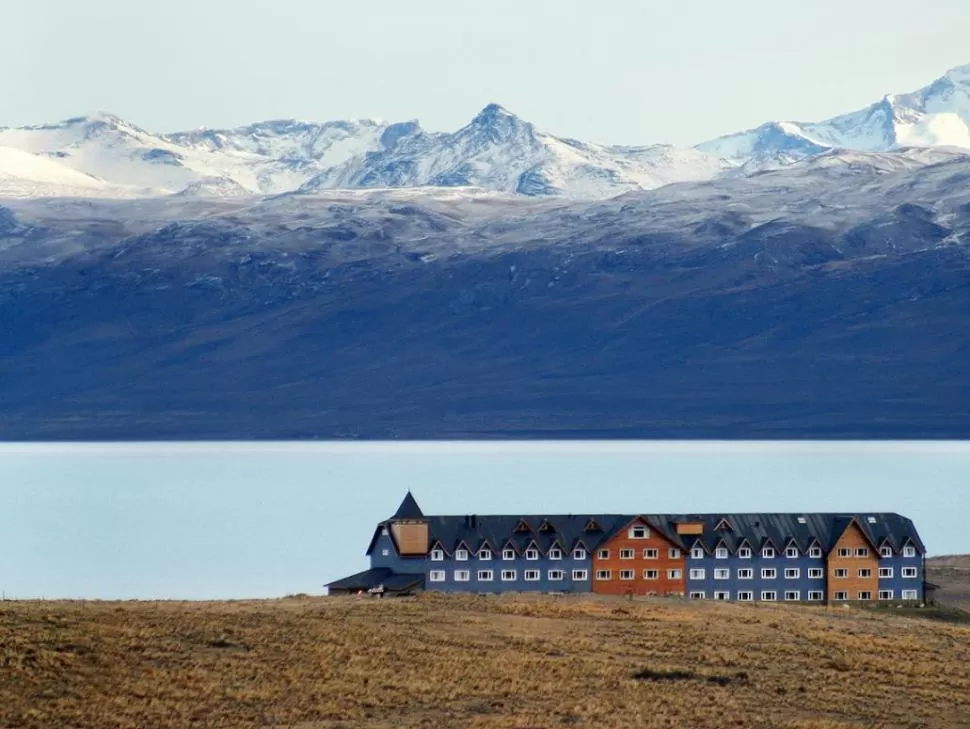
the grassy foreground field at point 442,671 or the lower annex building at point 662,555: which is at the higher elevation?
the lower annex building at point 662,555

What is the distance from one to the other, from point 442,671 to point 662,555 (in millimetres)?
36513

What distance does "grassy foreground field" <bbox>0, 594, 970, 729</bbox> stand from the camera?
50.3 m

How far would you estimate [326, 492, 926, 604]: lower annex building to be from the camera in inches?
3504

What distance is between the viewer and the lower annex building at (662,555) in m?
89.0

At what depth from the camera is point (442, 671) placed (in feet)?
182

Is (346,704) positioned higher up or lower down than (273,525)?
lower down

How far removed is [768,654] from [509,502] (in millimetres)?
118881

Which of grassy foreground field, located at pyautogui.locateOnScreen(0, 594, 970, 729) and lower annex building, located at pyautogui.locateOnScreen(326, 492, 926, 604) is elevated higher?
lower annex building, located at pyautogui.locateOnScreen(326, 492, 926, 604)

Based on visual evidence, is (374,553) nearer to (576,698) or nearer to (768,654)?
(768,654)

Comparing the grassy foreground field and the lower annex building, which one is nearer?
the grassy foreground field

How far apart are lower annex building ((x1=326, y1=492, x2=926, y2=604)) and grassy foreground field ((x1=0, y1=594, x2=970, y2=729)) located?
810 inches

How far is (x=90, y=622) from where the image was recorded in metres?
57.5

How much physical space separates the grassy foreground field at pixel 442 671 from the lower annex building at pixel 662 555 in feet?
67.5

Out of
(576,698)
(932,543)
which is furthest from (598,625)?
(932,543)
